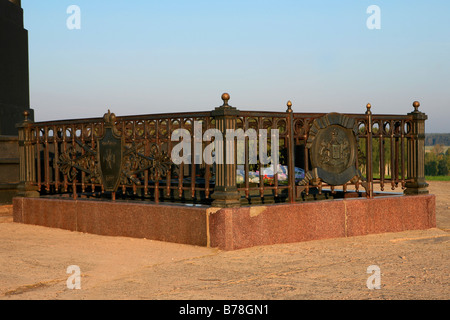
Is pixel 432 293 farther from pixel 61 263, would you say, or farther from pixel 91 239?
pixel 91 239

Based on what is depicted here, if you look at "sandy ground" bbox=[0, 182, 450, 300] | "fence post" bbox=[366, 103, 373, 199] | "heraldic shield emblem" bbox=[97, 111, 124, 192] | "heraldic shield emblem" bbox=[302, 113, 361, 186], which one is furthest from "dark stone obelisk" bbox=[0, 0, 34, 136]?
"fence post" bbox=[366, 103, 373, 199]

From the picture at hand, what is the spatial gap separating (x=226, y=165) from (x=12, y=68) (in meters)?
10.5

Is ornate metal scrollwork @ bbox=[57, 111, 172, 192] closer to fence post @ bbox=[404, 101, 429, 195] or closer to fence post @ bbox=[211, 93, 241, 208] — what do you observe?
fence post @ bbox=[211, 93, 241, 208]

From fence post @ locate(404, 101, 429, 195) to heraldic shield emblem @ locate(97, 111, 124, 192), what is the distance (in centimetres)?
501

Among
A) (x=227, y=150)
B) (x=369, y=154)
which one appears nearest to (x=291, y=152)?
(x=227, y=150)

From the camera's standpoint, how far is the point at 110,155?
941cm

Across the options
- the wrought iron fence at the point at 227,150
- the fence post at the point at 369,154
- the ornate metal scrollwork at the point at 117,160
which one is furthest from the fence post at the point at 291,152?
the ornate metal scrollwork at the point at 117,160

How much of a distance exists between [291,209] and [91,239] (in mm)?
3080

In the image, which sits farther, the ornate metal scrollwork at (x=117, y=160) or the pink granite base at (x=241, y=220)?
the ornate metal scrollwork at (x=117, y=160)

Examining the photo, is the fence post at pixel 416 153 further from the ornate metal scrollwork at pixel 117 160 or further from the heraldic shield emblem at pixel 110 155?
the heraldic shield emblem at pixel 110 155

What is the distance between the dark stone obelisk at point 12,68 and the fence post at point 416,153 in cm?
1033

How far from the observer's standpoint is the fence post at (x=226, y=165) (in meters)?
7.71

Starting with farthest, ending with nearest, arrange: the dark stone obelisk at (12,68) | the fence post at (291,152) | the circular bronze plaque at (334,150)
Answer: the dark stone obelisk at (12,68) < the circular bronze plaque at (334,150) < the fence post at (291,152)
